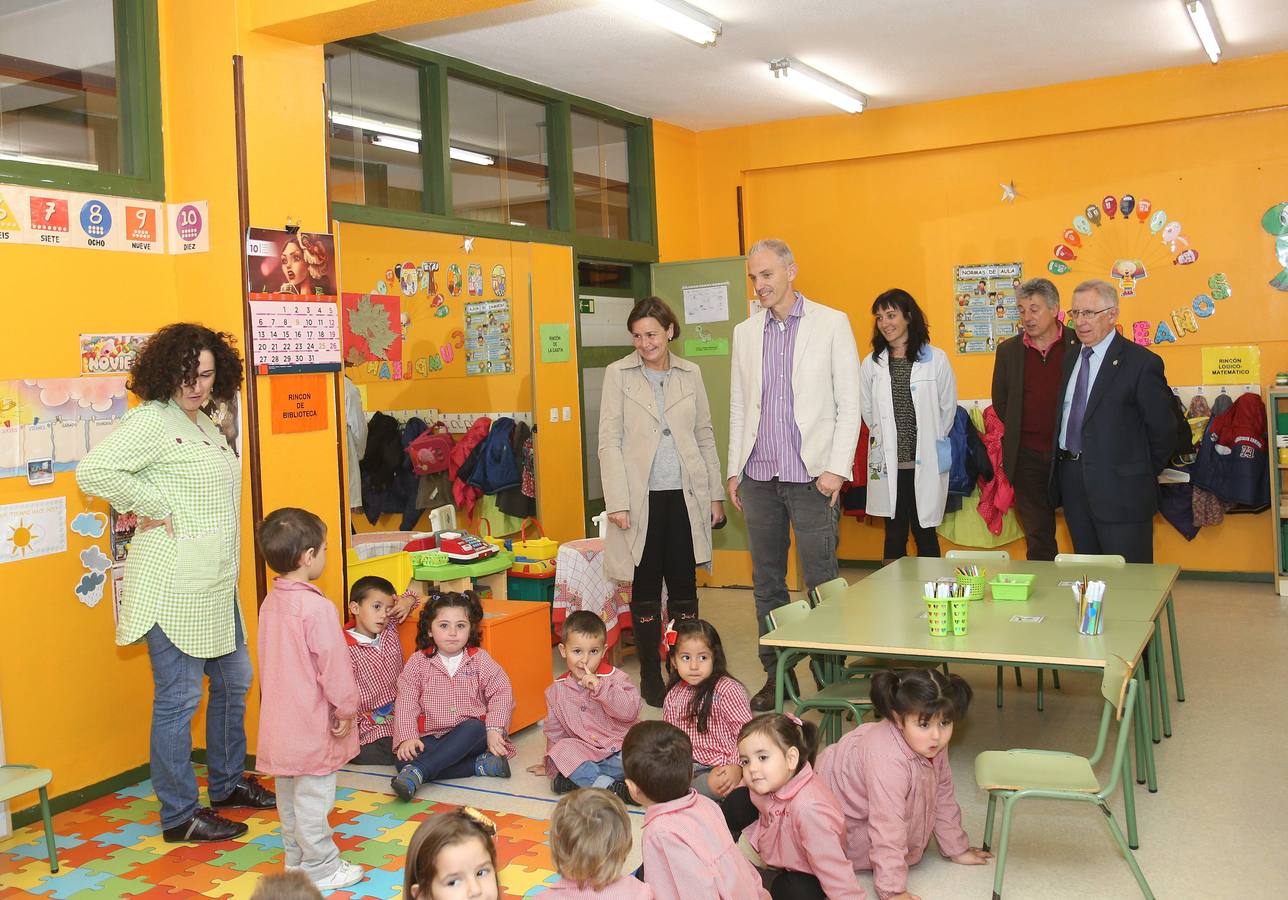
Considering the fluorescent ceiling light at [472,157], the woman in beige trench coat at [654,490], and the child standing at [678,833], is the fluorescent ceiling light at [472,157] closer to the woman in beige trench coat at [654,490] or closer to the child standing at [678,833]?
the woman in beige trench coat at [654,490]

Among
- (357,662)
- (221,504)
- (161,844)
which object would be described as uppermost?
(221,504)

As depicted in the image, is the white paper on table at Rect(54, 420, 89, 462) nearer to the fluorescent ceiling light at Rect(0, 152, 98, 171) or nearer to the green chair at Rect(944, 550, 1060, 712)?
the fluorescent ceiling light at Rect(0, 152, 98, 171)

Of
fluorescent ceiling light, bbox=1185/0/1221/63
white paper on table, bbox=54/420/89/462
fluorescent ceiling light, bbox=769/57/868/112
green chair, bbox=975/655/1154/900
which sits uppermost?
fluorescent ceiling light, bbox=769/57/868/112

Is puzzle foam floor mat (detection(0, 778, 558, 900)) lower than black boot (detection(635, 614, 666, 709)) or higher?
lower

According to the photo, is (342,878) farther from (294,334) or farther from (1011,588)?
(1011,588)

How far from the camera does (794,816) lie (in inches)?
117

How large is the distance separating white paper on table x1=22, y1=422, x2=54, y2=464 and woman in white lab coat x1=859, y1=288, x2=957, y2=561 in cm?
363

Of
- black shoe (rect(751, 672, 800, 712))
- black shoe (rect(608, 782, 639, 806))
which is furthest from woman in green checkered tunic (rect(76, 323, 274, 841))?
black shoe (rect(751, 672, 800, 712))

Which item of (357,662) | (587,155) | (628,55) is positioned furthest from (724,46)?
(357,662)

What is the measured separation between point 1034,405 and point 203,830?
416 cm

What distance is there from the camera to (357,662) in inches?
178

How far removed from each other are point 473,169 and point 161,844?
3931 millimetres

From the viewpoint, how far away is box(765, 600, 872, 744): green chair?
366 centimetres

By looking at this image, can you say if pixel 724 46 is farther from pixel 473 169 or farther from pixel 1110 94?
→ pixel 1110 94
